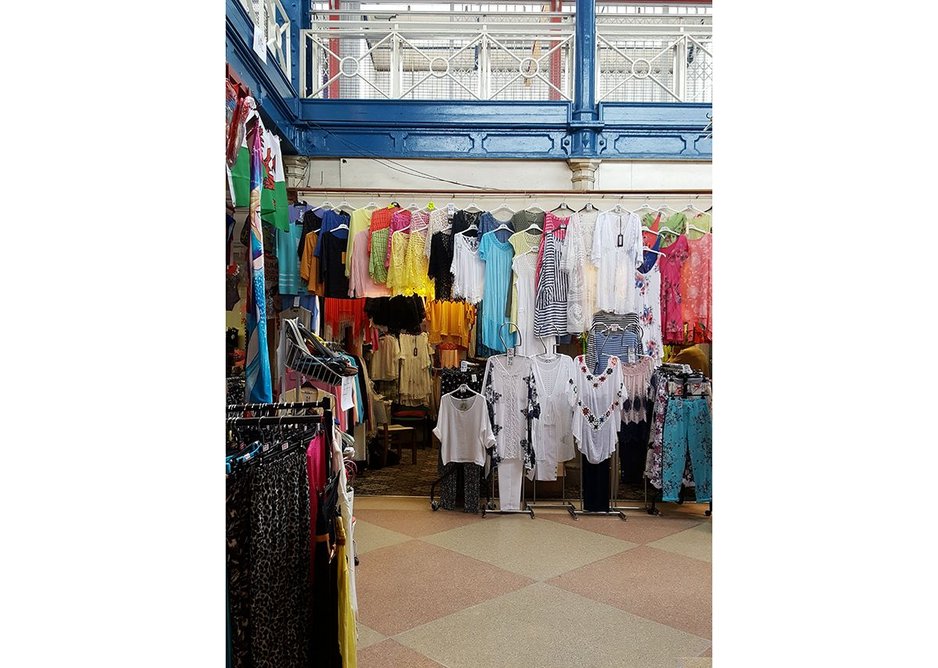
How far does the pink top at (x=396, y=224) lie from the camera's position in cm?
555

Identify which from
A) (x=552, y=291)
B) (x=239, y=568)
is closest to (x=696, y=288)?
(x=552, y=291)

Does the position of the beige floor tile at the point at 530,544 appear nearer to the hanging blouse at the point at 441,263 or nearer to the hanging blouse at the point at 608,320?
the hanging blouse at the point at 608,320

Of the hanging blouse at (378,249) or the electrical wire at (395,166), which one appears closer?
the hanging blouse at (378,249)

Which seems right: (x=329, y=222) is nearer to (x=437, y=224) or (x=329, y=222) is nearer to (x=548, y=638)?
(x=437, y=224)

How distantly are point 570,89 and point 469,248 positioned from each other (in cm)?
355

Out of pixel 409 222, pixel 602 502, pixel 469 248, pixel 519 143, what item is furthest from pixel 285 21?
pixel 602 502

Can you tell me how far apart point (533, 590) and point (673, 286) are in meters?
2.94

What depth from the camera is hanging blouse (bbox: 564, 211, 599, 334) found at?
545 cm

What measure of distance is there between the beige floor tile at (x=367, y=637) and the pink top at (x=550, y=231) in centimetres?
304

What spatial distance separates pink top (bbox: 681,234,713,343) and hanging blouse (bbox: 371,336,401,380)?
3688mm

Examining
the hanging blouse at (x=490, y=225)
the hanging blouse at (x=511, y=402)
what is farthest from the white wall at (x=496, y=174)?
the hanging blouse at (x=511, y=402)
